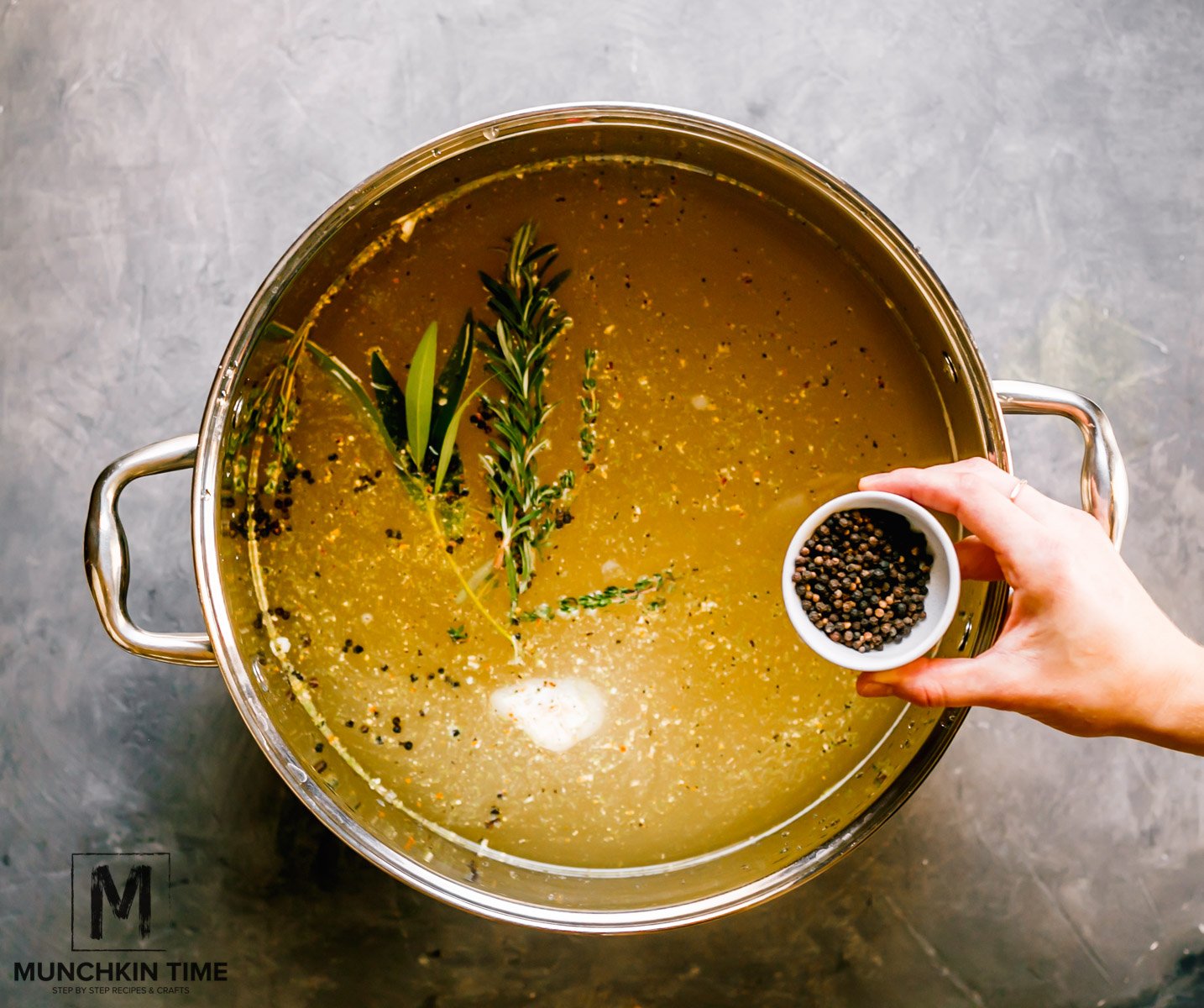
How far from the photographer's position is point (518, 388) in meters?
0.97

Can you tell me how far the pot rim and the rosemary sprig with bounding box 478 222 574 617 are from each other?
0.45 feet

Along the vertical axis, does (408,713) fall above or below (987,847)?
above

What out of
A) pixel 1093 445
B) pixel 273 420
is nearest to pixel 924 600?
pixel 1093 445

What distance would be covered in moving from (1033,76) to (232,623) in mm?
1124

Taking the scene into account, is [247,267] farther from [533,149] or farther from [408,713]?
[408,713]

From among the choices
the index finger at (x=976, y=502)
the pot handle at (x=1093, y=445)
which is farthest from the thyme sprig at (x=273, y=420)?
the pot handle at (x=1093, y=445)

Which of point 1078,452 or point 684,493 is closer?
point 684,493

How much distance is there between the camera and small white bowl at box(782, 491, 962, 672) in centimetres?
84

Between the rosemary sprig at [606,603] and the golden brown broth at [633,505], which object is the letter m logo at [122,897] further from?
the rosemary sprig at [606,603]

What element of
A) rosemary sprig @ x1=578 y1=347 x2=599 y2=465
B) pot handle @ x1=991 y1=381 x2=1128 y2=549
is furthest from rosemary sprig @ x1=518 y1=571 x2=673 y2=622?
pot handle @ x1=991 y1=381 x2=1128 y2=549

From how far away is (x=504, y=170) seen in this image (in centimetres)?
99

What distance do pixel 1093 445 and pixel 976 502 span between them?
0.57ft

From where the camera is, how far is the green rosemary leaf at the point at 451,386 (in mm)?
958

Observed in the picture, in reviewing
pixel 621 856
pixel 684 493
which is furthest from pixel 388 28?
pixel 621 856
